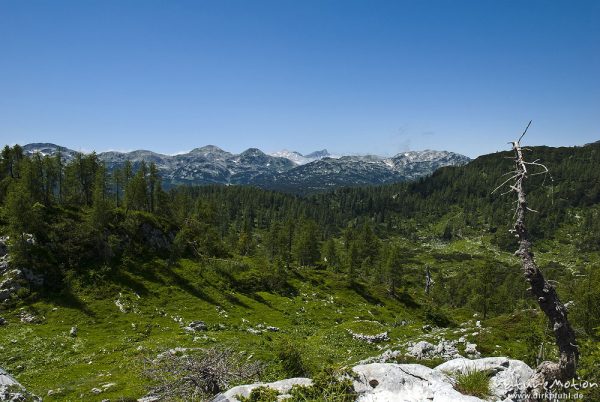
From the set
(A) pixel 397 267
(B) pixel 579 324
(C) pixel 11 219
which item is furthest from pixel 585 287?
(C) pixel 11 219

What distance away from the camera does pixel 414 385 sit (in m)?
9.73

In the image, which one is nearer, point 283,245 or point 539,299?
point 539,299

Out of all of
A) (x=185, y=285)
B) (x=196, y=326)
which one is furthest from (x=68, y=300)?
(x=196, y=326)

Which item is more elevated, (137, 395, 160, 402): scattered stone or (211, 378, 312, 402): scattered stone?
(211, 378, 312, 402): scattered stone

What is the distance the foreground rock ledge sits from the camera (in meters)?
9.28

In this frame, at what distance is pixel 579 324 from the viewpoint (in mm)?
49875

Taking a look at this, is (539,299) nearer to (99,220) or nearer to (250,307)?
(250,307)

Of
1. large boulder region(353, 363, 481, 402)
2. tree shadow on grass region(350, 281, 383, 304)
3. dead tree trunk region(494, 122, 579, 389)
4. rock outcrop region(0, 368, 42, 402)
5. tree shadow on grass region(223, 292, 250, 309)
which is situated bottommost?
tree shadow on grass region(350, 281, 383, 304)

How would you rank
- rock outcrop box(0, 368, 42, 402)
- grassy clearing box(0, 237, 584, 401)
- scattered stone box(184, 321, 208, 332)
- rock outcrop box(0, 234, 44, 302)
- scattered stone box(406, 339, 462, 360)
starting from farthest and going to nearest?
rock outcrop box(0, 234, 44, 302), scattered stone box(184, 321, 208, 332), scattered stone box(406, 339, 462, 360), grassy clearing box(0, 237, 584, 401), rock outcrop box(0, 368, 42, 402)

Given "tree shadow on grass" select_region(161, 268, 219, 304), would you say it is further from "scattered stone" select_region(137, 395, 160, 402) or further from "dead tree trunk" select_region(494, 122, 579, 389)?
"dead tree trunk" select_region(494, 122, 579, 389)

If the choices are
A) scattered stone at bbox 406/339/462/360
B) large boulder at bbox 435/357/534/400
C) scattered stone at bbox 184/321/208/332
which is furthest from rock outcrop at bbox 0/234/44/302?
large boulder at bbox 435/357/534/400

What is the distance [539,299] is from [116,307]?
65341 mm

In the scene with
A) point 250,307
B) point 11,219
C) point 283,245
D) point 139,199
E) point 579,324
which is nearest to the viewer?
point 579,324

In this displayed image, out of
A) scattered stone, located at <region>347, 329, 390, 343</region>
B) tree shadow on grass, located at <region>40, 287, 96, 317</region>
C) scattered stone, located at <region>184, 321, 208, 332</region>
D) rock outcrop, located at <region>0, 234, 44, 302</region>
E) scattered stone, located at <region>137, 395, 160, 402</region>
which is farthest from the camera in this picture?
tree shadow on grass, located at <region>40, 287, 96, 317</region>
